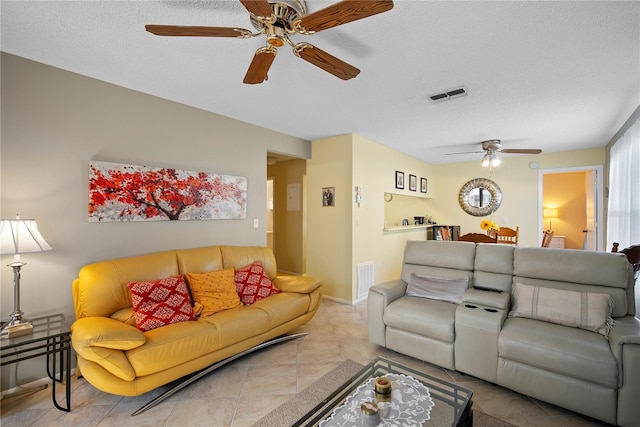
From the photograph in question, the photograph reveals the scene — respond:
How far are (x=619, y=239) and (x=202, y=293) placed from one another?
4.84 meters

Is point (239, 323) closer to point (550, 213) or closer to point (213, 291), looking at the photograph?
point (213, 291)

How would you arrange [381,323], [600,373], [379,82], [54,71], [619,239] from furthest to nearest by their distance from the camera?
[619,239] → [381,323] → [379,82] → [54,71] → [600,373]

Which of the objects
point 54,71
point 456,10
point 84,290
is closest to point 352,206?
point 456,10

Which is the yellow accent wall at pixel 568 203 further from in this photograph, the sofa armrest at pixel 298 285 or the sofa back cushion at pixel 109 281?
the sofa back cushion at pixel 109 281

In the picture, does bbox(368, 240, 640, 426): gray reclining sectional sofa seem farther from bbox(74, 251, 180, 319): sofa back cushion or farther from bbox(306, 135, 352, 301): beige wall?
bbox(74, 251, 180, 319): sofa back cushion

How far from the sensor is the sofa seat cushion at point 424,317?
2355 mm

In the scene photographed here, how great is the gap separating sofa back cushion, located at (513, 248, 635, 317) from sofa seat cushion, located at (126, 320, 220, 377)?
274cm

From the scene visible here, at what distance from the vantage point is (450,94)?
2777mm

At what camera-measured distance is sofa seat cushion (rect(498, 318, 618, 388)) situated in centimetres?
175

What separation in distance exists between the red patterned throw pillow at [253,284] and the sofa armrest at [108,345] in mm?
1058

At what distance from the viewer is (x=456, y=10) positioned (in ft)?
5.33

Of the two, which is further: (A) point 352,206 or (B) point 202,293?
(A) point 352,206

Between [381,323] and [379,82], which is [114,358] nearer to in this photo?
[381,323]

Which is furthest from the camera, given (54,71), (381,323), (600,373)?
(381,323)
